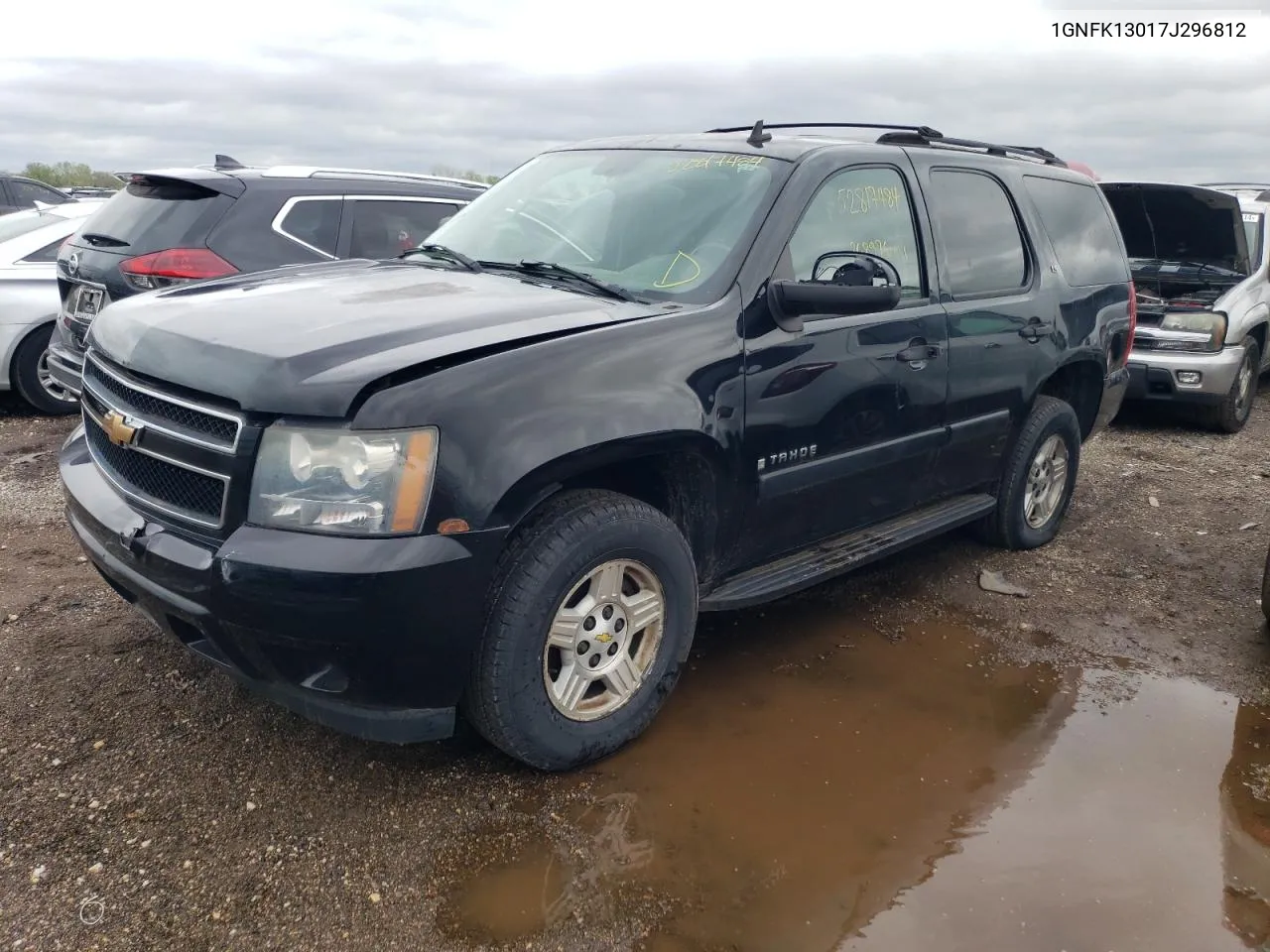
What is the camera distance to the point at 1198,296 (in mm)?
8133

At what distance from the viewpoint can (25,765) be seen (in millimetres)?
2902

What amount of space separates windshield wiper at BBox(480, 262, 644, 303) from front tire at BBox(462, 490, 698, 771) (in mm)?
695

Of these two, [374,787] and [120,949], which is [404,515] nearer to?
[374,787]

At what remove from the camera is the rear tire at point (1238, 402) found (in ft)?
26.0

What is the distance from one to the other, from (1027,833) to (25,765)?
9.52 ft

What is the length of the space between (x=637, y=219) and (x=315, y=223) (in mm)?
3143

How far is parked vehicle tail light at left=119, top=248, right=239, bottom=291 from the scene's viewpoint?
18.0ft

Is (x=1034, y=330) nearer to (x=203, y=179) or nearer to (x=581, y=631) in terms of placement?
(x=581, y=631)

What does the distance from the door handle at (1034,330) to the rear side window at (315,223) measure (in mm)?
3920

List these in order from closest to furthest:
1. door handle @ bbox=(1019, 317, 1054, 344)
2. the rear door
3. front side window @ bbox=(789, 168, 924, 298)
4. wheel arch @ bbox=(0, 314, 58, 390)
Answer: front side window @ bbox=(789, 168, 924, 298) < the rear door < door handle @ bbox=(1019, 317, 1054, 344) < wheel arch @ bbox=(0, 314, 58, 390)

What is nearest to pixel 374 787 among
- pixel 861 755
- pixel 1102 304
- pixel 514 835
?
pixel 514 835

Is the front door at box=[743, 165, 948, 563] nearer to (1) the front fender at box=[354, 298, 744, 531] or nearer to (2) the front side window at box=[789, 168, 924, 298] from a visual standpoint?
(2) the front side window at box=[789, 168, 924, 298]

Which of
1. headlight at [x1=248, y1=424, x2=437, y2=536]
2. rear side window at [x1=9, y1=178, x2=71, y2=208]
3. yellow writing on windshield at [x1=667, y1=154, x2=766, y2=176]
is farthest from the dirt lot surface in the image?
rear side window at [x1=9, y1=178, x2=71, y2=208]

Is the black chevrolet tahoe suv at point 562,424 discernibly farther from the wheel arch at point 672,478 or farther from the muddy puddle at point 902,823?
the muddy puddle at point 902,823
